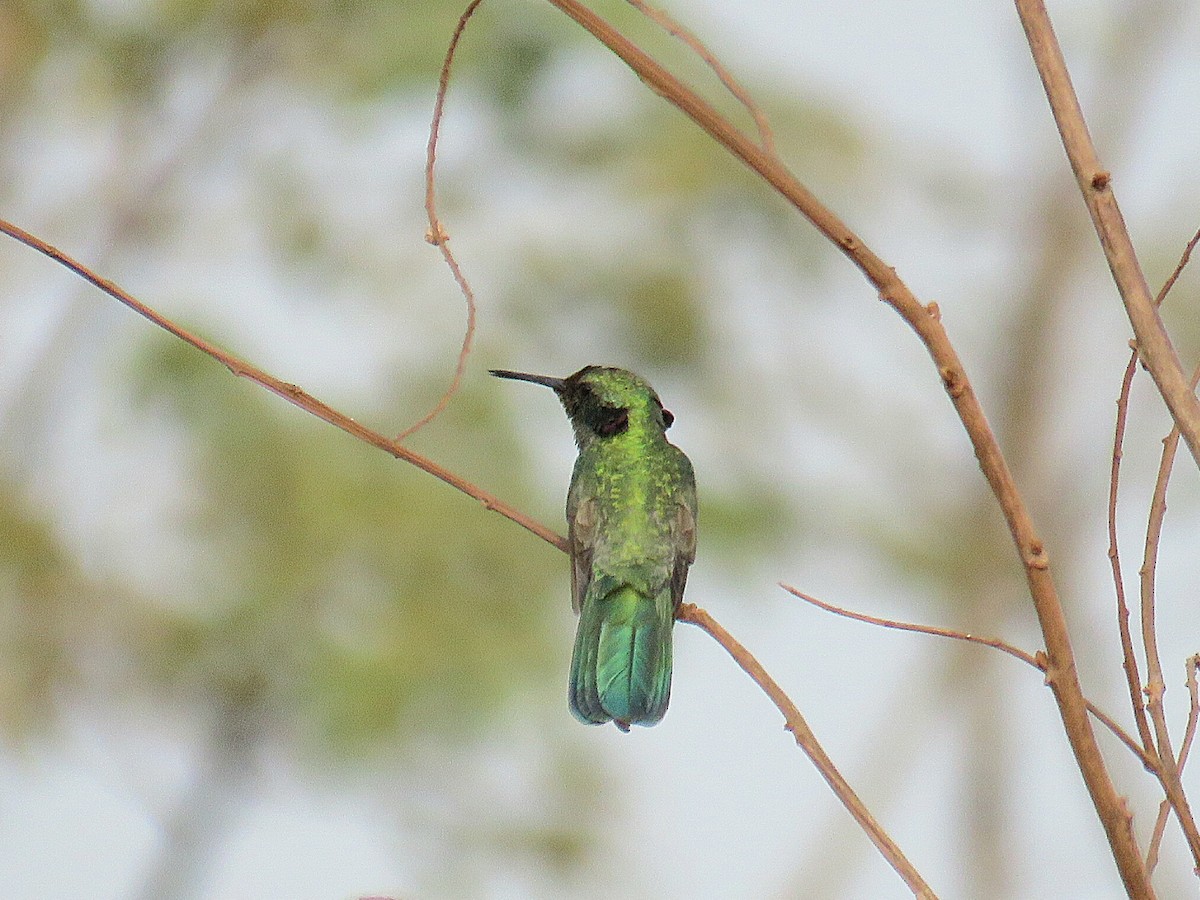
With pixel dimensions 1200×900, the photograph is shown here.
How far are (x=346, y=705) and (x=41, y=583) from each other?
126 cm

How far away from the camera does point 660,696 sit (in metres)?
2.48

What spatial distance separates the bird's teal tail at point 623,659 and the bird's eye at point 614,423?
500 millimetres

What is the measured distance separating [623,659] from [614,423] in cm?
83

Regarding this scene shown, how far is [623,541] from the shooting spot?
2975mm

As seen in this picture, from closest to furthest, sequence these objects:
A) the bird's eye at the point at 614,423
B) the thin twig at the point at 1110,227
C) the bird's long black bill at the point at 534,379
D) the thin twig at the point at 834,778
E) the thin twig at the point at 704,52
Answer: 1. the thin twig at the point at 1110,227
2. the thin twig at the point at 834,778
3. the thin twig at the point at 704,52
4. the bird's long black bill at the point at 534,379
5. the bird's eye at the point at 614,423

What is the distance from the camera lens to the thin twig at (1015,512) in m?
1.27

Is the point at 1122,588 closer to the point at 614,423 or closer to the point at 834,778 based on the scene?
the point at 834,778

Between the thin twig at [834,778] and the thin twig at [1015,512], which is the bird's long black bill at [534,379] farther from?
the thin twig at [1015,512]

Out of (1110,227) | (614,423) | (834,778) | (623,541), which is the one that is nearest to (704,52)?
(1110,227)

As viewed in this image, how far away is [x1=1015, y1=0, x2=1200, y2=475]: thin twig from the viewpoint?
1220 millimetres

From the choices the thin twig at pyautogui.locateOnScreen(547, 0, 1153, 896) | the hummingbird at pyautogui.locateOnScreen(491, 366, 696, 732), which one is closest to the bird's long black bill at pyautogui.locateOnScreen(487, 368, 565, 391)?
the hummingbird at pyautogui.locateOnScreen(491, 366, 696, 732)

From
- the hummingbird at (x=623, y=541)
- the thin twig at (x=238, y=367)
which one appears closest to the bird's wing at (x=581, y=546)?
the hummingbird at (x=623, y=541)

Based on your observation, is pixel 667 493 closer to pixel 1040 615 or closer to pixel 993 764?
pixel 1040 615

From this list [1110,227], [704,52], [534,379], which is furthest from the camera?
[534,379]
